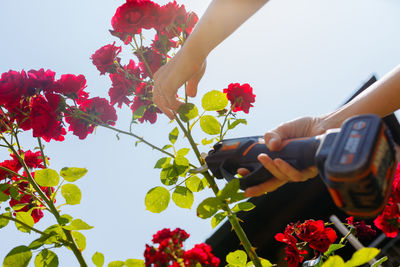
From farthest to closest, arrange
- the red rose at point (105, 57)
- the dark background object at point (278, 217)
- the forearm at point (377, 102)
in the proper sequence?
the dark background object at point (278, 217) → the red rose at point (105, 57) → the forearm at point (377, 102)

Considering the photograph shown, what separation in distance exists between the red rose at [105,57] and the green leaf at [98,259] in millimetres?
1054

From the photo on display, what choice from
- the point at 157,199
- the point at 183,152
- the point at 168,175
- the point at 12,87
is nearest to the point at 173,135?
the point at 183,152

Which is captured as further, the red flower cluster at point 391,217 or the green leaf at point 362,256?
the red flower cluster at point 391,217

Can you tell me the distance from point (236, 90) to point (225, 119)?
288 millimetres

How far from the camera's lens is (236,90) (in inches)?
74.9

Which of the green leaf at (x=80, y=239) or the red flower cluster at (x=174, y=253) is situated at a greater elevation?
the green leaf at (x=80, y=239)

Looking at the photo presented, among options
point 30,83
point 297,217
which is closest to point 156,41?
point 30,83

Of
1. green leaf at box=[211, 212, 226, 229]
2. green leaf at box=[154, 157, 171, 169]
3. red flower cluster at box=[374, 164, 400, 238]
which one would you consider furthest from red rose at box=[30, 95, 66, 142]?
→ red flower cluster at box=[374, 164, 400, 238]

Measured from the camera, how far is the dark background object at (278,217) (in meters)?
3.75

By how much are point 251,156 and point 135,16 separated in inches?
37.3

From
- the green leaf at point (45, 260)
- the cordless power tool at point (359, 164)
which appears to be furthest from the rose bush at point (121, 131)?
the cordless power tool at point (359, 164)

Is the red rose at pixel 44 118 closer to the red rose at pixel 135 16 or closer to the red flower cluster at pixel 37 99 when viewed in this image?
the red flower cluster at pixel 37 99

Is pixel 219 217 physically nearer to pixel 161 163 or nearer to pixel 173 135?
pixel 161 163

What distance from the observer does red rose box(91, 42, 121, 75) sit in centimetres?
Answer: 180
